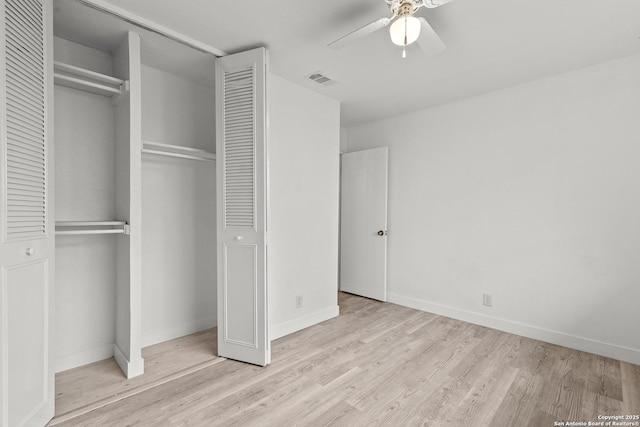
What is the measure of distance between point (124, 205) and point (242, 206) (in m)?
0.87

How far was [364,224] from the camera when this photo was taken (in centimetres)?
434

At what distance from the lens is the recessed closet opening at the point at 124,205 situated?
2215mm

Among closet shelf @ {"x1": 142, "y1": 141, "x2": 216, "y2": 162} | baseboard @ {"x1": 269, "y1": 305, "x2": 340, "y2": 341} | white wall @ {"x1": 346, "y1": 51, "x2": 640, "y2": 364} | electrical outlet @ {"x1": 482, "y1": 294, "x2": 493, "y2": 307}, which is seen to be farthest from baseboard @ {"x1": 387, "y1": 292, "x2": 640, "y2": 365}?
closet shelf @ {"x1": 142, "y1": 141, "x2": 216, "y2": 162}

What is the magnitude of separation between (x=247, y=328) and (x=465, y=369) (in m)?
1.77

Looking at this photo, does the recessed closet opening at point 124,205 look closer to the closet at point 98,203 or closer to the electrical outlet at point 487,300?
the closet at point 98,203

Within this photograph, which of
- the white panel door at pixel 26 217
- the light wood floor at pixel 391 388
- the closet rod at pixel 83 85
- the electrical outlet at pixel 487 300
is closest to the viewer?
the white panel door at pixel 26 217

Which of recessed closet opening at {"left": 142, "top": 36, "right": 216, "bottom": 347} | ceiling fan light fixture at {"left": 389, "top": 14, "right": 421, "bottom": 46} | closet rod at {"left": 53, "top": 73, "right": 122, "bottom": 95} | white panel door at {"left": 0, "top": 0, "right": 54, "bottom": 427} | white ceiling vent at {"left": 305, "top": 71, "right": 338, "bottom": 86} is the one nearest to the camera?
white panel door at {"left": 0, "top": 0, "right": 54, "bottom": 427}

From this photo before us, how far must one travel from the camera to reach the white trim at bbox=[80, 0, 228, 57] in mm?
1925

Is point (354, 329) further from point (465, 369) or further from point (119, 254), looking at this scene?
point (119, 254)

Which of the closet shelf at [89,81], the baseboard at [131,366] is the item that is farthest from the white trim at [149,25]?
the baseboard at [131,366]

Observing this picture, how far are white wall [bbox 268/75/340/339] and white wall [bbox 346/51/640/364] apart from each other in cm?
108

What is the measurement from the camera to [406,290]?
4000mm

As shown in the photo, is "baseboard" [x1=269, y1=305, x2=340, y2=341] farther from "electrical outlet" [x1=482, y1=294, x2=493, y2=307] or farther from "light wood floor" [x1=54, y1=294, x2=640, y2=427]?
"electrical outlet" [x1=482, y1=294, x2=493, y2=307]

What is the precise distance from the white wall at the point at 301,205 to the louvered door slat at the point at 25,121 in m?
1.62
